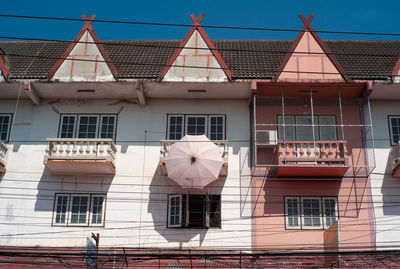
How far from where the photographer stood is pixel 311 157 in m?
22.9

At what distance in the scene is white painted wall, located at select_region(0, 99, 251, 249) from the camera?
2280 cm

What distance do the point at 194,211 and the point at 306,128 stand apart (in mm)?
6133

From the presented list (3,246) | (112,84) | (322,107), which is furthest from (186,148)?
(3,246)

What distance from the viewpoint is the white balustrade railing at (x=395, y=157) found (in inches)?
909

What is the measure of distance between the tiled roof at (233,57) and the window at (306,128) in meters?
2.14

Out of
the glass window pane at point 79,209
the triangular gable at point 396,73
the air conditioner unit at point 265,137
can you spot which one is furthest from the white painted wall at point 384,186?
the glass window pane at point 79,209

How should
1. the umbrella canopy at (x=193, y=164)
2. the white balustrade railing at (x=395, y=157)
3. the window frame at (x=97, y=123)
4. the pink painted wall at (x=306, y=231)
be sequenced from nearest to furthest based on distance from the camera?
the umbrella canopy at (x=193, y=164)
the pink painted wall at (x=306, y=231)
the white balustrade railing at (x=395, y=157)
the window frame at (x=97, y=123)

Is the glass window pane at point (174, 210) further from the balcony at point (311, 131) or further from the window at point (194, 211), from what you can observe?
the balcony at point (311, 131)

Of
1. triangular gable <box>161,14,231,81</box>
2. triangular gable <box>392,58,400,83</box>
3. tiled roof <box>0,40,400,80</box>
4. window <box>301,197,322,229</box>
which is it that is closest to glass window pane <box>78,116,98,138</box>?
tiled roof <box>0,40,400,80</box>

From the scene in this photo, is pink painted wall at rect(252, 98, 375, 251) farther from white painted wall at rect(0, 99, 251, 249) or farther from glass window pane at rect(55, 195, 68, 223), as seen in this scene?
glass window pane at rect(55, 195, 68, 223)

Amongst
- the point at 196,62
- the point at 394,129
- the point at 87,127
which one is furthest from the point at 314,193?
the point at 87,127

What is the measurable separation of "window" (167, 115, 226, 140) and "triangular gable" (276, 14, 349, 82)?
10.9 feet

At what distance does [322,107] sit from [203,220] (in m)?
7.30

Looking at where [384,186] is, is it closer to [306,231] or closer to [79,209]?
[306,231]
